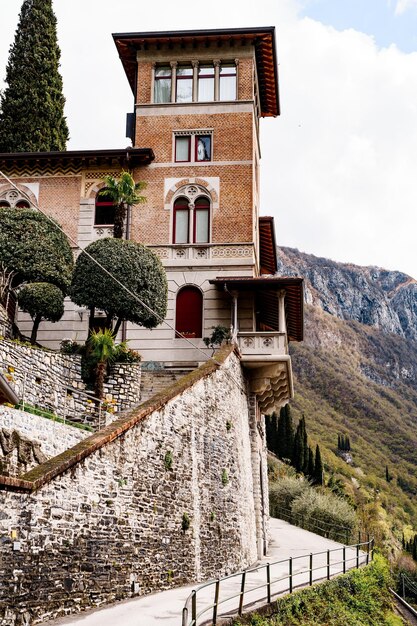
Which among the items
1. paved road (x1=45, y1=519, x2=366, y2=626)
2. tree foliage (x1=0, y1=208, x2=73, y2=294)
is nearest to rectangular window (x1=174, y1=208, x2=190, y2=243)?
tree foliage (x1=0, y1=208, x2=73, y2=294)

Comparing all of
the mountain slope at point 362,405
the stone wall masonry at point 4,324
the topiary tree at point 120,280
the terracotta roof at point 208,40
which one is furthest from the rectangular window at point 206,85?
the mountain slope at point 362,405

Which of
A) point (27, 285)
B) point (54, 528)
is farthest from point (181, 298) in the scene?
point (54, 528)

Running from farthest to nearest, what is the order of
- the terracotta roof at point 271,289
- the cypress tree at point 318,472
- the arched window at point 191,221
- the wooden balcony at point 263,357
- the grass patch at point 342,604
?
the cypress tree at point 318,472, the arched window at point 191,221, the terracotta roof at point 271,289, the wooden balcony at point 263,357, the grass patch at point 342,604

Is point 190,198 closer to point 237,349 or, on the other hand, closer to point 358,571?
point 237,349

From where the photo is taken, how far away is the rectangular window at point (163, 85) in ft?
115

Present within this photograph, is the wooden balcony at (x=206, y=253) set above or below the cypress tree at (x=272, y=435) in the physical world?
above

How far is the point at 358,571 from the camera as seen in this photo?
25875mm

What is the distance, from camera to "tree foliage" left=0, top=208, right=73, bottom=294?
2744cm

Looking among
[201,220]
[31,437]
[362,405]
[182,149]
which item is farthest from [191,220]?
[362,405]

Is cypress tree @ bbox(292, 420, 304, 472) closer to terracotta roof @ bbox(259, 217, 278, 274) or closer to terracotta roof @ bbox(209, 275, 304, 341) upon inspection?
terracotta roof @ bbox(259, 217, 278, 274)

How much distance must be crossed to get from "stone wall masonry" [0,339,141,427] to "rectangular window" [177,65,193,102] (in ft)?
43.8

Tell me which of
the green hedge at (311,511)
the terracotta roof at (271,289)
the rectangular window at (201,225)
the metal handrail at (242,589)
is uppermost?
the rectangular window at (201,225)

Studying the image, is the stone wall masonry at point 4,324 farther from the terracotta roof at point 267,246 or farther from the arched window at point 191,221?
the terracotta roof at point 267,246

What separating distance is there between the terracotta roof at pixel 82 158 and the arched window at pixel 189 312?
5.79m
